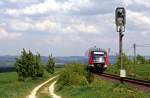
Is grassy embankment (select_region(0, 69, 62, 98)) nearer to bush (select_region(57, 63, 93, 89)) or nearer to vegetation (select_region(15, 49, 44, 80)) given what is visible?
bush (select_region(57, 63, 93, 89))

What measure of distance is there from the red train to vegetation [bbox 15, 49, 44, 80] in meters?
51.1

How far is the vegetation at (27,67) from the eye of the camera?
119 metres

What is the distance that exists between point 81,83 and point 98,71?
52.6 feet

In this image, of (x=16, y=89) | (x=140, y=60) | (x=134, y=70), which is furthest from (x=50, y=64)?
(x=16, y=89)

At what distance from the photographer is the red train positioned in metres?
68.7

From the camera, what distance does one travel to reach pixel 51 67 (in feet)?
519

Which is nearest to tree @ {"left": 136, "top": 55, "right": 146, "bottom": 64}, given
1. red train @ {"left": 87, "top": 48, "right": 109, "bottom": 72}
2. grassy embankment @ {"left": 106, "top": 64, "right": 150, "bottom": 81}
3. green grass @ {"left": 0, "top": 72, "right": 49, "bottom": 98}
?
green grass @ {"left": 0, "top": 72, "right": 49, "bottom": 98}

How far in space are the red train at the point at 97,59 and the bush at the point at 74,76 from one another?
9.65 m

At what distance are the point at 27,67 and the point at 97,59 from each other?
53.2 metres

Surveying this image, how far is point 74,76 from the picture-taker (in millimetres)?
55812

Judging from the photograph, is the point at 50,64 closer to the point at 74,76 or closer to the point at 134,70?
the point at 134,70

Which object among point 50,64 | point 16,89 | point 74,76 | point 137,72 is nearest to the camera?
point 74,76

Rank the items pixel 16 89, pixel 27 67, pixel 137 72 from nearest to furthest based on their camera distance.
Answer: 1. pixel 16 89
2. pixel 137 72
3. pixel 27 67

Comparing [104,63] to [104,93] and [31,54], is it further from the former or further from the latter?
[31,54]
